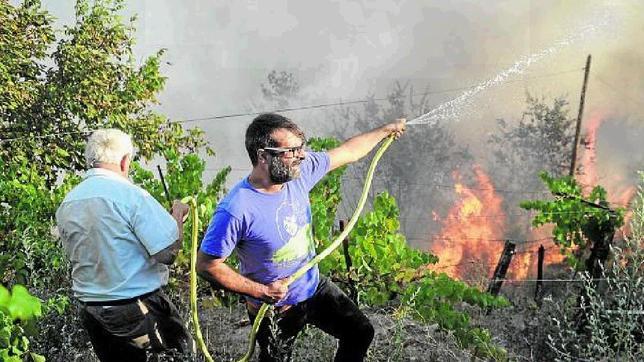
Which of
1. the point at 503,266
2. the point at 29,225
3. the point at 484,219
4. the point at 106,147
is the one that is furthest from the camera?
the point at 484,219

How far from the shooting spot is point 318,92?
2482 inches

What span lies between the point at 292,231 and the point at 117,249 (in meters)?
0.87

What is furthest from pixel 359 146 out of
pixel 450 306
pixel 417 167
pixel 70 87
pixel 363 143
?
pixel 417 167

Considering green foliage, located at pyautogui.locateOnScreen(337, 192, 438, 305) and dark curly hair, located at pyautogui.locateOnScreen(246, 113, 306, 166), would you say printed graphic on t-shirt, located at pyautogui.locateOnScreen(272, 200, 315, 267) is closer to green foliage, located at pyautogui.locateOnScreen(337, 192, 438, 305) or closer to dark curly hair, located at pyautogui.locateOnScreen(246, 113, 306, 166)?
dark curly hair, located at pyautogui.locateOnScreen(246, 113, 306, 166)

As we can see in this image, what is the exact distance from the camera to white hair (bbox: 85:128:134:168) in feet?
10.9

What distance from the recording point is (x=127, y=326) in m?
3.37

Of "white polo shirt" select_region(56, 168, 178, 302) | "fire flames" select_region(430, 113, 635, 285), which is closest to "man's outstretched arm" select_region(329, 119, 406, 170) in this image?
"white polo shirt" select_region(56, 168, 178, 302)

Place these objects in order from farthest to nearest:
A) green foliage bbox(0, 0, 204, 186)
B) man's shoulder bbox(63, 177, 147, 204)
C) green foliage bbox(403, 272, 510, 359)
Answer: green foliage bbox(0, 0, 204, 186), green foliage bbox(403, 272, 510, 359), man's shoulder bbox(63, 177, 147, 204)

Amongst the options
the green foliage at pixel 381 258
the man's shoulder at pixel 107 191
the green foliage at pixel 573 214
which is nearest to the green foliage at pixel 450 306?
the green foliage at pixel 381 258

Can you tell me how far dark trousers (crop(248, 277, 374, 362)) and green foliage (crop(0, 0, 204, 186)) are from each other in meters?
11.8

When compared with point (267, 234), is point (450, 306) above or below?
below

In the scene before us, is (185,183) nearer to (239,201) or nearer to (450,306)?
(450,306)

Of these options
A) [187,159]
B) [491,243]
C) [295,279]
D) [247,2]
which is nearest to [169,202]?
[187,159]

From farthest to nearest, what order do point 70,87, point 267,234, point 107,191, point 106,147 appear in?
point 70,87 → point 267,234 → point 106,147 → point 107,191
